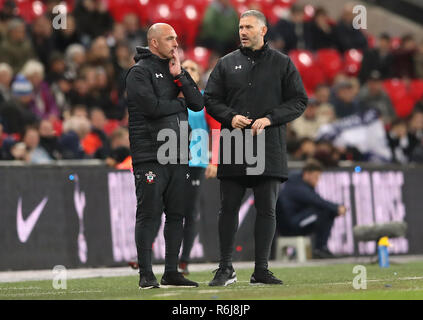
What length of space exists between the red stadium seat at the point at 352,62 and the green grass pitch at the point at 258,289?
10.5m

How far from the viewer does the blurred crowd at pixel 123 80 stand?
14.8m

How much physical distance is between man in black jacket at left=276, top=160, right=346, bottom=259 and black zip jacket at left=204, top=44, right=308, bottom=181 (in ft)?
17.5

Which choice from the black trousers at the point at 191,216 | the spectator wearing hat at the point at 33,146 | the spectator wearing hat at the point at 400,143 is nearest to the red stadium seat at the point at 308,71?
the spectator wearing hat at the point at 400,143

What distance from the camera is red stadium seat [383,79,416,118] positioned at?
819 inches

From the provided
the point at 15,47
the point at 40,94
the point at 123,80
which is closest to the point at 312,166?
the point at 123,80

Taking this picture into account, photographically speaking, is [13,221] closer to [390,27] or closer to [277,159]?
[277,159]

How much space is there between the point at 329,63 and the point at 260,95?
12164 millimetres

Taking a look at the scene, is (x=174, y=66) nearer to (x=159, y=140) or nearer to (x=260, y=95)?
(x=159, y=140)

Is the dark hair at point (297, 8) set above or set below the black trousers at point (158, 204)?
above

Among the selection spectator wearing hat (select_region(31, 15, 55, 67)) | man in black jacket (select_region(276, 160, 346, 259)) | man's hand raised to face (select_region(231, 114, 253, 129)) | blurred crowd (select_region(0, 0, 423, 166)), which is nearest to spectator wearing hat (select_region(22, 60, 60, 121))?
blurred crowd (select_region(0, 0, 423, 166))

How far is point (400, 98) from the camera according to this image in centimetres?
2088

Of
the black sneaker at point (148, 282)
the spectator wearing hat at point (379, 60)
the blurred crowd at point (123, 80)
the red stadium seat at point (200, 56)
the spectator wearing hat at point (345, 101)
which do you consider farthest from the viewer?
the spectator wearing hat at point (379, 60)

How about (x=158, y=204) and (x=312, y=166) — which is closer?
(x=158, y=204)

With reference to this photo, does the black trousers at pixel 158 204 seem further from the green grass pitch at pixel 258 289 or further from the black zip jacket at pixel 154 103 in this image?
the green grass pitch at pixel 258 289
